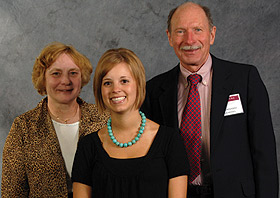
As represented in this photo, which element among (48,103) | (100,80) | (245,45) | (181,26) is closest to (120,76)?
(100,80)

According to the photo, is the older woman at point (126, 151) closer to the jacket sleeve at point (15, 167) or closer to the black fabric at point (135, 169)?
the black fabric at point (135, 169)

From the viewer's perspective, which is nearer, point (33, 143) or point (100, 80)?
point (100, 80)

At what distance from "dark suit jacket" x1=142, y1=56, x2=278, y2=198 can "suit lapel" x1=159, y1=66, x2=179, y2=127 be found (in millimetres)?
54

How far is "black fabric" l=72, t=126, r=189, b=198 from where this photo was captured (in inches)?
77.9

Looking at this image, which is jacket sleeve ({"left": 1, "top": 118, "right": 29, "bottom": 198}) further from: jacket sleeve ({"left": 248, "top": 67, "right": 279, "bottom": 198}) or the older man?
jacket sleeve ({"left": 248, "top": 67, "right": 279, "bottom": 198})

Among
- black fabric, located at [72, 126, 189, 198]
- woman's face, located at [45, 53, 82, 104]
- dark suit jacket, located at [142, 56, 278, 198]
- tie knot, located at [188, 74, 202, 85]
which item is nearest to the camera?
black fabric, located at [72, 126, 189, 198]

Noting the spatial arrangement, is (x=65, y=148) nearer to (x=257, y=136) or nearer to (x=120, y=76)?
(x=120, y=76)

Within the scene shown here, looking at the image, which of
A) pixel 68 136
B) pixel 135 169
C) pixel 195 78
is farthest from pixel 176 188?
pixel 68 136

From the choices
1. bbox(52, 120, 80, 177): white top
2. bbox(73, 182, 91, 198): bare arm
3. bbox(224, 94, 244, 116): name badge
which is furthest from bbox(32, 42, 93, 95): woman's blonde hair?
bbox(224, 94, 244, 116): name badge

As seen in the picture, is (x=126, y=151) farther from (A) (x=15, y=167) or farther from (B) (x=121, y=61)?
A: (A) (x=15, y=167)

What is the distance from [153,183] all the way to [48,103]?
107cm

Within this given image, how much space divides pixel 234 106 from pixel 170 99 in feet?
1.27

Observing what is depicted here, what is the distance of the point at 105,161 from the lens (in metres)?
2.04

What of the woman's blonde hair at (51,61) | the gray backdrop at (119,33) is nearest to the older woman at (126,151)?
the woman's blonde hair at (51,61)
